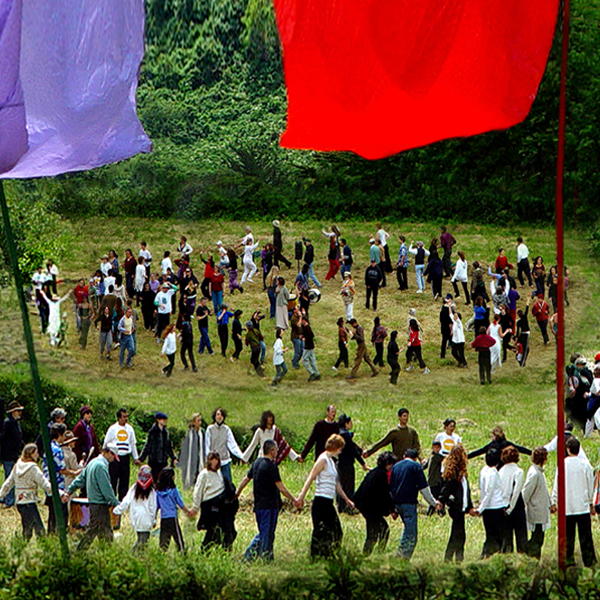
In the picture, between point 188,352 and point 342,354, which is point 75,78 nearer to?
point 188,352

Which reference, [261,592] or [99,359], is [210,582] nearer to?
[261,592]

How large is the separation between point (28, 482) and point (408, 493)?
3.65 meters

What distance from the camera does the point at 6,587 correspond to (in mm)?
11523

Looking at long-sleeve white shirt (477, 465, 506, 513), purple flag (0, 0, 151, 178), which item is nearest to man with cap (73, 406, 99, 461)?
purple flag (0, 0, 151, 178)

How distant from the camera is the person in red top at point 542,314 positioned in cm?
2533

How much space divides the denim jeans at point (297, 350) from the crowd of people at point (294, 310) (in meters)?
0.02

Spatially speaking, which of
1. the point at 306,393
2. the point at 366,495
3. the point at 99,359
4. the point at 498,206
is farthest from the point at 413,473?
the point at 498,206

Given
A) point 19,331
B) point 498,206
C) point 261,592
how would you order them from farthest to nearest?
1. point 498,206
2. point 19,331
3. point 261,592

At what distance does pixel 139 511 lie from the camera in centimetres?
1295

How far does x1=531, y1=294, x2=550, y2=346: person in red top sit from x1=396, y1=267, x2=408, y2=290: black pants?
4.07 metres

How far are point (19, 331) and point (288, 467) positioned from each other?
11324 millimetres

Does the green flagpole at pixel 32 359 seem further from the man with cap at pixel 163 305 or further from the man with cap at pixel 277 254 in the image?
the man with cap at pixel 277 254

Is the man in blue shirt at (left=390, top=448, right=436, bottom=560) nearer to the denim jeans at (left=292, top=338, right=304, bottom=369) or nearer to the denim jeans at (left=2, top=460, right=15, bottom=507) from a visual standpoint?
the denim jeans at (left=2, top=460, right=15, bottom=507)

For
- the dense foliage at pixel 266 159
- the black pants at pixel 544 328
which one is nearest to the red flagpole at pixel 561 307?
the black pants at pixel 544 328
